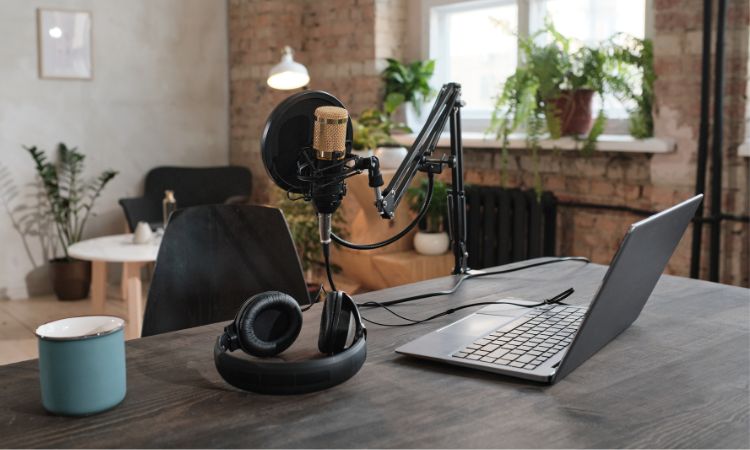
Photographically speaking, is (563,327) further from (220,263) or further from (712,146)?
(712,146)

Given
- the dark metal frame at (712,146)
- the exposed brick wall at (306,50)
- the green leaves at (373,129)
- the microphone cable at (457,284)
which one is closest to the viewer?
the microphone cable at (457,284)

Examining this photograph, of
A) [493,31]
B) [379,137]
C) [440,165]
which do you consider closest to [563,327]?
[440,165]

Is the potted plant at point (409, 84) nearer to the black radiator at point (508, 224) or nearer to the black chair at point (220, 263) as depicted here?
the black radiator at point (508, 224)

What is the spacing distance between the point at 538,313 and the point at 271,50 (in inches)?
178

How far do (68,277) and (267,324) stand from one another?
443 centimetres

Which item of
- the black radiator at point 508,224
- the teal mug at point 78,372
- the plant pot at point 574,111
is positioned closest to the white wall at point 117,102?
the black radiator at point 508,224

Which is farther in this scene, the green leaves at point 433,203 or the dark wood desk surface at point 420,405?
the green leaves at point 433,203

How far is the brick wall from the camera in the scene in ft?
11.4

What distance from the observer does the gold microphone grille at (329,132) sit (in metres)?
1.23

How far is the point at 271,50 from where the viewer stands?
18.9 feet

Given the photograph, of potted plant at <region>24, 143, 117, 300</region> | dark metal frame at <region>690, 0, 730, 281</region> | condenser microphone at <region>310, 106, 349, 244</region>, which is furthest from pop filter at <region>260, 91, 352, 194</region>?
potted plant at <region>24, 143, 117, 300</region>

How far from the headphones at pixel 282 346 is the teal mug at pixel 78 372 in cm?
17

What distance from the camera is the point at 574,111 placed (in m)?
4.06

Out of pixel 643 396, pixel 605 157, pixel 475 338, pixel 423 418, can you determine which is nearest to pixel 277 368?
pixel 423 418
